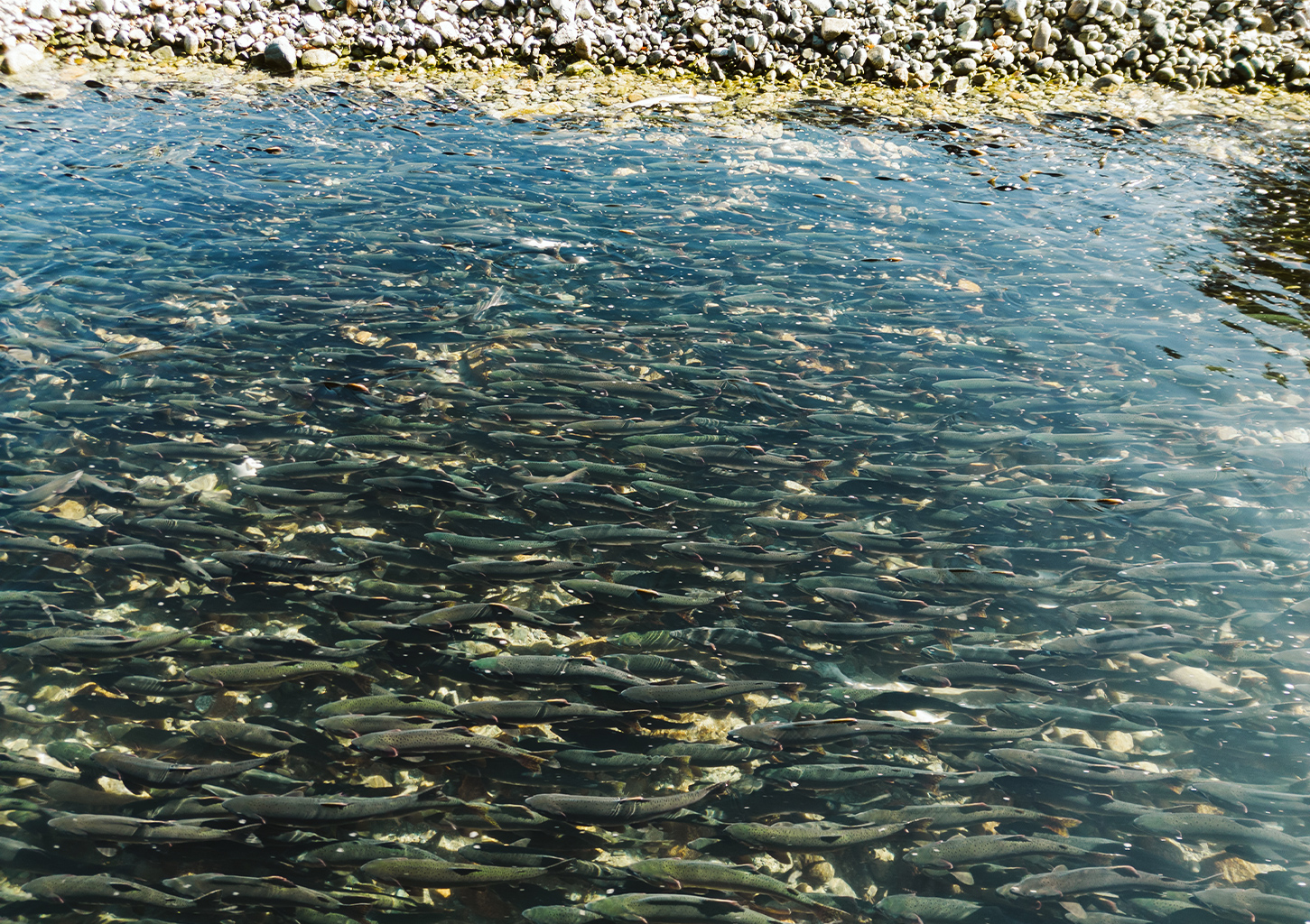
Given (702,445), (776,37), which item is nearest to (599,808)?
(702,445)

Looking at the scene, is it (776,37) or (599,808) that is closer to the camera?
(599,808)

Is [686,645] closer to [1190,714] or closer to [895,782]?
[895,782]

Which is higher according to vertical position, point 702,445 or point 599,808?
point 702,445

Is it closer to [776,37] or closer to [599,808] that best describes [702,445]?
[599,808]

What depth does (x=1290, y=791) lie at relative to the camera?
3.65 m

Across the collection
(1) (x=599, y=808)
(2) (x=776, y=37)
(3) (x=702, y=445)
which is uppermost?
(2) (x=776, y=37)

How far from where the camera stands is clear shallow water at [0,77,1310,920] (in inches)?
151

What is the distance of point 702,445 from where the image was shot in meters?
5.67

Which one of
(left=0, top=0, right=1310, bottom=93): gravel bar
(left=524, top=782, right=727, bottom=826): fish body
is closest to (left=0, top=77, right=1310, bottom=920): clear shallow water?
(left=524, top=782, right=727, bottom=826): fish body

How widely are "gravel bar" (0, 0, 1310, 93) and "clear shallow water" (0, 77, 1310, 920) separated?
6839mm

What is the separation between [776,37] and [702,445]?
15.0 metres

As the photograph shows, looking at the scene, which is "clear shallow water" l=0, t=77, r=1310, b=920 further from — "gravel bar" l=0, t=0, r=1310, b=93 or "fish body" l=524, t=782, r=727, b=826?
"gravel bar" l=0, t=0, r=1310, b=93

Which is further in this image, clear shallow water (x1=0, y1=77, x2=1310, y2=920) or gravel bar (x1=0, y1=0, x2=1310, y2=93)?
gravel bar (x1=0, y1=0, x2=1310, y2=93)

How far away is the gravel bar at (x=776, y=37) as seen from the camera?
1659 centimetres
